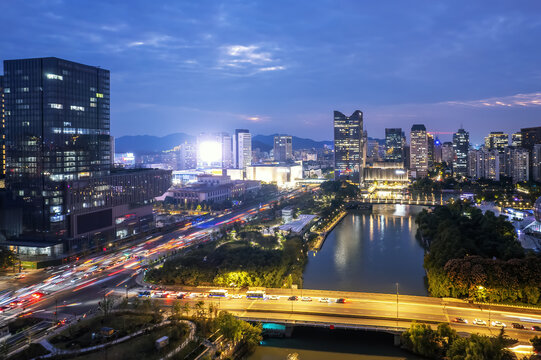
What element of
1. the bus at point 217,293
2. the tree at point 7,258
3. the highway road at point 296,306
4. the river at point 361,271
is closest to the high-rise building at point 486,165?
the river at point 361,271

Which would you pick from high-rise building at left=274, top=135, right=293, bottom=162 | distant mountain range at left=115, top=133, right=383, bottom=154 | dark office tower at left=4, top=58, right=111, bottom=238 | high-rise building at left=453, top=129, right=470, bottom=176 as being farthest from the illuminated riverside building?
distant mountain range at left=115, top=133, right=383, bottom=154

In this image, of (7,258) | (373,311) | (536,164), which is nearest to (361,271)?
(373,311)

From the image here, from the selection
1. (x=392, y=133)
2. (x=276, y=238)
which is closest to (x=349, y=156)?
(x=392, y=133)

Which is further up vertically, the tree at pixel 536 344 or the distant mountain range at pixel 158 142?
the distant mountain range at pixel 158 142

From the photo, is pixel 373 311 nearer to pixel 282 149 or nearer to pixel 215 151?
pixel 215 151

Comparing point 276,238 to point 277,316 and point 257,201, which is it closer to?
point 277,316

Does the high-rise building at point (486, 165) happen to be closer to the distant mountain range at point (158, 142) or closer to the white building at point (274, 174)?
the white building at point (274, 174)
